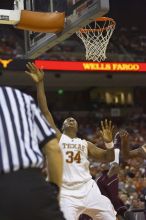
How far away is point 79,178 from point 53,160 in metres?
3.04

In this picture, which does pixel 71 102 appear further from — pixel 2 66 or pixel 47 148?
pixel 47 148

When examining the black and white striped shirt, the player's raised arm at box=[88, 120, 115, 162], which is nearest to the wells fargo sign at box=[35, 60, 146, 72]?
the player's raised arm at box=[88, 120, 115, 162]

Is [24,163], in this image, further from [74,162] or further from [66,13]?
[66,13]

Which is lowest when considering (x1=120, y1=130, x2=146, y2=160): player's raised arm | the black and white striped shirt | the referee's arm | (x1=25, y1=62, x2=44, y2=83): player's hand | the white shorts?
the white shorts

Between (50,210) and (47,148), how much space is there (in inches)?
13.5

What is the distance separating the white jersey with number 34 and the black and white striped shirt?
2970 mm

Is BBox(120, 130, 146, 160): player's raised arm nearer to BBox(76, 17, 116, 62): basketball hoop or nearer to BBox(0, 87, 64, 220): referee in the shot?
BBox(76, 17, 116, 62): basketball hoop

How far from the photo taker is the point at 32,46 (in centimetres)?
677

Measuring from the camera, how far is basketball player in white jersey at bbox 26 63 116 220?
221 inches

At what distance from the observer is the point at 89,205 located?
5758mm

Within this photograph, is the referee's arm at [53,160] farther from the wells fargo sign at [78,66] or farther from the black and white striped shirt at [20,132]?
the wells fargo sign at [78,66]

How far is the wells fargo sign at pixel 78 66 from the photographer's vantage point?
17312 mm

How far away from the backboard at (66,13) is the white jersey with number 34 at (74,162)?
124 cm

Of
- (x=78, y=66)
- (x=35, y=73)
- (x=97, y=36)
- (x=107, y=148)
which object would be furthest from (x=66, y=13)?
(x=78, y=66)
